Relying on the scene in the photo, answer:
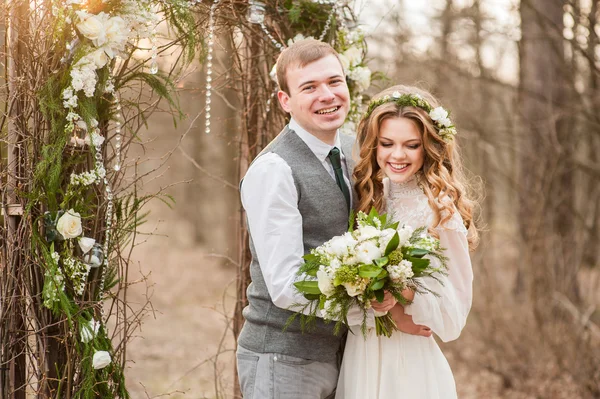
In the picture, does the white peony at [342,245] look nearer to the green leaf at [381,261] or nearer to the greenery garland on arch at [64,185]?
the green leaf at [381,261]

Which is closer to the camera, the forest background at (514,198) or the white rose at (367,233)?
the white rose at (367,233)

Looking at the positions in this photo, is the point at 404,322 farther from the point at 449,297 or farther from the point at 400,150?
the point at 400,150

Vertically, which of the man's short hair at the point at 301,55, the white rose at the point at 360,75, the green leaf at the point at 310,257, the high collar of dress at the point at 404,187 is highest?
the white rose at the point at 360,75

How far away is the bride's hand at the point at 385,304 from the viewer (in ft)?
9.30

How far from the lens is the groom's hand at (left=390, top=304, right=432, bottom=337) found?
306cm

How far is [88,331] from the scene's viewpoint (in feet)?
10.5

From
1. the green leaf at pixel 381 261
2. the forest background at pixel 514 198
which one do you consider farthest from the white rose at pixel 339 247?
the forest background at pixel 514 198

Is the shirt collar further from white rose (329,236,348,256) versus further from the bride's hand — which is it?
the bride's hand

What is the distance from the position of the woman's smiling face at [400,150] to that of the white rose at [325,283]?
28.8 inches

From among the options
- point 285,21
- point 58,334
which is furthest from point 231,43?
point 58,334

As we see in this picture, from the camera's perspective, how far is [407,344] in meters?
3.15

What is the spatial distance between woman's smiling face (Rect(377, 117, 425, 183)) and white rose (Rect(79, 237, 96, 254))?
1.36m

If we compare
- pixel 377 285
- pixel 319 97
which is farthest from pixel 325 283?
pixel 319 97

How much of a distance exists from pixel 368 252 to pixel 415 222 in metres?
0.56
